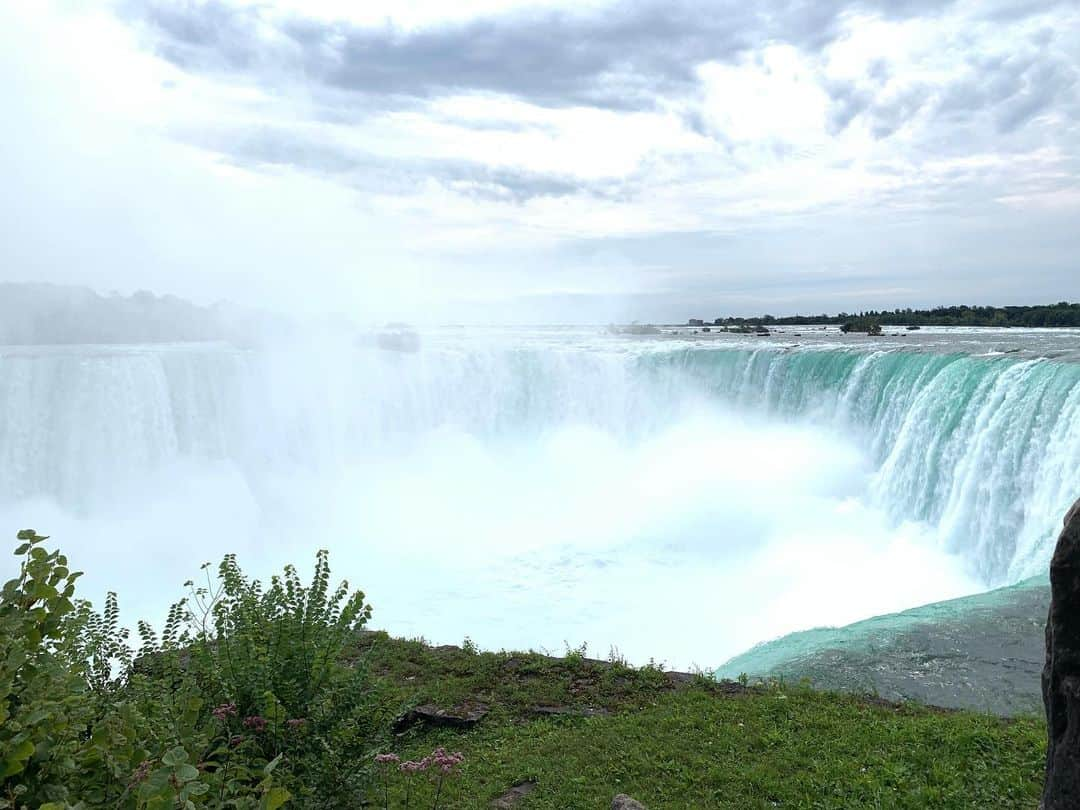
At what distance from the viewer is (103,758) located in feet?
→ 7.11

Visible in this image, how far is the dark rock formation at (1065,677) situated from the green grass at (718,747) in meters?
2.27

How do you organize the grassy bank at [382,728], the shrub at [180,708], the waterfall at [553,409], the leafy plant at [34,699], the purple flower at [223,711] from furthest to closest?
the waterfall at [553,409]
the purple flower at [223,711]
the grassy bank at [382,728]
the shrub at [180,708]
the leafy plant at [34,699]

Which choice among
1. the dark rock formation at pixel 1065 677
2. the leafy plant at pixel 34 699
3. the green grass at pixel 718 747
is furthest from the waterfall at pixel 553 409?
the leafy plant at pixel 34 699

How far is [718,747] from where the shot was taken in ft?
20.5

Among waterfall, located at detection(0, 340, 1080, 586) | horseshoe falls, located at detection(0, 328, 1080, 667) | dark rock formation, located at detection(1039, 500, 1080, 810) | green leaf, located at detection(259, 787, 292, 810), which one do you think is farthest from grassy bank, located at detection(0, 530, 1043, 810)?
waterfall, located at detection(0, 340, 1080, 586)

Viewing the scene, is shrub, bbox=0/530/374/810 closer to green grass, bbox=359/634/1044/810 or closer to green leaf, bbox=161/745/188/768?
green leaf, bbox=161/745/188/768

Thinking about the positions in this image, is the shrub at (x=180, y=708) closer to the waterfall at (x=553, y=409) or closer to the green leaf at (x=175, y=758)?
the green leaf at (x=175, y=758)

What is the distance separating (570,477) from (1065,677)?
2080 centimetres

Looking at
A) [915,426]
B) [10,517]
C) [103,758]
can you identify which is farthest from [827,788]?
[10,517]

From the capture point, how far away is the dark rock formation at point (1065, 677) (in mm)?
2994

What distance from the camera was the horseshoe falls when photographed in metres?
13.8

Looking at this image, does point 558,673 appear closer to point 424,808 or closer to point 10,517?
point 424,808

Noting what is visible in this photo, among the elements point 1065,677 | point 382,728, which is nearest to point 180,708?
point 382,728

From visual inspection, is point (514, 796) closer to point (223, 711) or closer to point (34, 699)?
point (223, 711)
